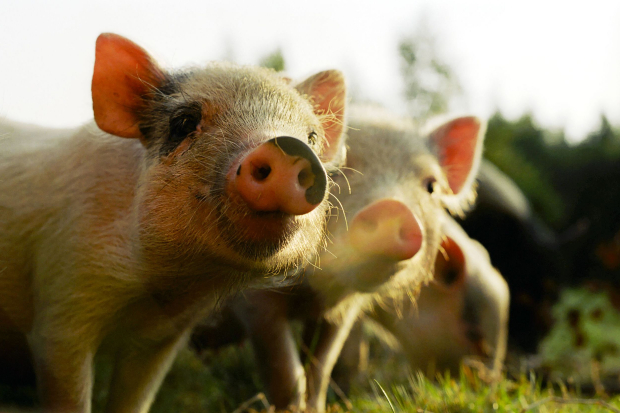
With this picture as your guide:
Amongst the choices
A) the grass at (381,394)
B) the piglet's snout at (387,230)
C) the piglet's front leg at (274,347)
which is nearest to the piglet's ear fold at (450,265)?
the grass at (381,394)

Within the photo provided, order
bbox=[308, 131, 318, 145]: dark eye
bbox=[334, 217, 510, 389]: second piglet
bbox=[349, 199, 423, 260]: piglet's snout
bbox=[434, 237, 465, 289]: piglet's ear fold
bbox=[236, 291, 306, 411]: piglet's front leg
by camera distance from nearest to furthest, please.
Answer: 1. bbox=[308, 131, 318, 145]: dark eye
2. bbox=[349, 199, 423, 260]: piglet's snout
3. bbox=[236, 291, 306, 411]: piglet's front leg
4. bbox=[434, 237, 465, 289]: piglet's ear fold
5. bbox=[334, 217, 510, 389]: second piglet

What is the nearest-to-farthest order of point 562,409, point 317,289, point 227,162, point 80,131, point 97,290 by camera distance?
point 227,162, point 97,290, point 80,131, point 562,409, point 317,289

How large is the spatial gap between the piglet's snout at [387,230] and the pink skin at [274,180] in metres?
0.73

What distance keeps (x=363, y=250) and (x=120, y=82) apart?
109 centimetres

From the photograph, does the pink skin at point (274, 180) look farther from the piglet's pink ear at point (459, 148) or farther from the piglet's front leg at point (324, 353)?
the piglet's pink ear at point (459, 148)

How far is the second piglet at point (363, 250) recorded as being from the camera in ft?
6.84

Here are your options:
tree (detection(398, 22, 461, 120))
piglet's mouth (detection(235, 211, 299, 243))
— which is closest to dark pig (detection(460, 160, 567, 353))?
tree (detection(398, 22, 461, 120))

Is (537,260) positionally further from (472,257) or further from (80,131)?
(80,131)

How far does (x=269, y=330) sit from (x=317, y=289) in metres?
0.29

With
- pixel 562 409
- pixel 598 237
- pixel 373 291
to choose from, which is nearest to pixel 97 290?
pixel 373 291

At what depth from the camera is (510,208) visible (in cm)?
505

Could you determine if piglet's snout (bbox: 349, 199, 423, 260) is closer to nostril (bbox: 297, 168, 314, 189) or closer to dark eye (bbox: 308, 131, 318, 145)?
dark eye (bbox: 308, 131, 318, 145)

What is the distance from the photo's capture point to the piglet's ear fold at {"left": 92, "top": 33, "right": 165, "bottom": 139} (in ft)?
5.63

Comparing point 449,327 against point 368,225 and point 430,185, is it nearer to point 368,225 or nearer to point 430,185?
point 430,185
